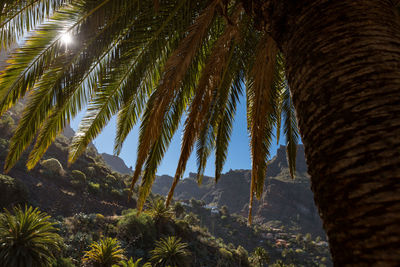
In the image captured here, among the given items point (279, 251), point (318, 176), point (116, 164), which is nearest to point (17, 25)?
point (318, 176)

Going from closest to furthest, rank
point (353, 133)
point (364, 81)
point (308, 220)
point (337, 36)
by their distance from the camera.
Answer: point (353, 133)
point (364, 81)
point (337, 36)
point (308, 220)

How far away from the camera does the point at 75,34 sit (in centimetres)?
360

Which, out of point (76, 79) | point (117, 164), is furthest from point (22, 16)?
point (117, 164)

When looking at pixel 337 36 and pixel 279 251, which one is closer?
pixel 337 36

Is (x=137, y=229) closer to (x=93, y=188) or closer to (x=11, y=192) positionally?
(x=93, y=188)

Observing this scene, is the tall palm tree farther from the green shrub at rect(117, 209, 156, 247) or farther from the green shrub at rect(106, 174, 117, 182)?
the green shrub at rect(106, 174, 117, 182)

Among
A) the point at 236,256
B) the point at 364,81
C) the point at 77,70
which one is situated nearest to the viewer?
the point at 364,81

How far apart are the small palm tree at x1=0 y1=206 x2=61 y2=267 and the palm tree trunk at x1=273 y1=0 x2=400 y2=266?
12311mm

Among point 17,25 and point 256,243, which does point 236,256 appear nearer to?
point 256,243

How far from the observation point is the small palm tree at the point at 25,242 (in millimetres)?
10125

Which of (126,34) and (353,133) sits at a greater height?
(126,34)

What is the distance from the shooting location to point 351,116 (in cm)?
113

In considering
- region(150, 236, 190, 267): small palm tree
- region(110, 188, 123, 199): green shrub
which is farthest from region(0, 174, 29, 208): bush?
region(150, 236, 190, 267): small palm tree

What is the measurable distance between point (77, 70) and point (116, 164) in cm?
17058
